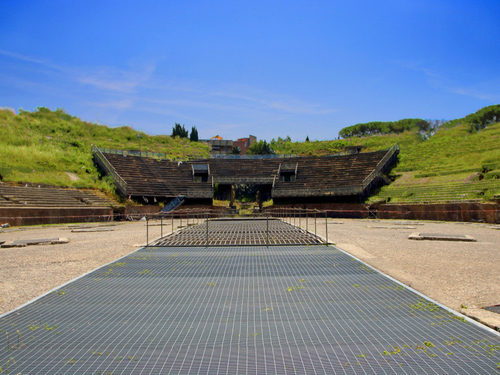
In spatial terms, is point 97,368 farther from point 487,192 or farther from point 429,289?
point 487,192

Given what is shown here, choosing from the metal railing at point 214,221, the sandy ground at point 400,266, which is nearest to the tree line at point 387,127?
the metal railing at point 214,221

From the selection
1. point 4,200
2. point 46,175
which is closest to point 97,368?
point 4,200

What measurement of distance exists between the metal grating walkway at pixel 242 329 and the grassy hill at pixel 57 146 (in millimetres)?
28239

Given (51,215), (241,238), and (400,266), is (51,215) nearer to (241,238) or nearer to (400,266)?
(241,238)

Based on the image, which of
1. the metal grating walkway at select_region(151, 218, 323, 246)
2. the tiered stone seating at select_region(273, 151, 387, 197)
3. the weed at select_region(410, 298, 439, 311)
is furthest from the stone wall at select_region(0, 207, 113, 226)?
the weed at select_region(410, 298, 439, 311)

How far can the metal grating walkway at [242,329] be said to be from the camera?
3369 mm

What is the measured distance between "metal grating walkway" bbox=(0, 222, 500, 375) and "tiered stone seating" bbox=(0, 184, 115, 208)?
21964 millimetres

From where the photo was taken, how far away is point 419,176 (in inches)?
1337

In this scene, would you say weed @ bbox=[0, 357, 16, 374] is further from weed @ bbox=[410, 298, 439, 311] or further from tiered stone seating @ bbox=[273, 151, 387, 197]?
tiered stone seating @ bbox=[273, 151, 387, 197]

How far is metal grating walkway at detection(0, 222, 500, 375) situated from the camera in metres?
3.37

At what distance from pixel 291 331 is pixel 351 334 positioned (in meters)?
0.69

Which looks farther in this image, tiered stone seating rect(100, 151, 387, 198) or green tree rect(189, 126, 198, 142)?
green tree rect(189, 126, 198, 142)

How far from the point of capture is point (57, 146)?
138ft

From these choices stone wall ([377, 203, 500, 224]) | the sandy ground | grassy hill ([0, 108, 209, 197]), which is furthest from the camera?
grassy hill ([0, 108, 209, 197])
